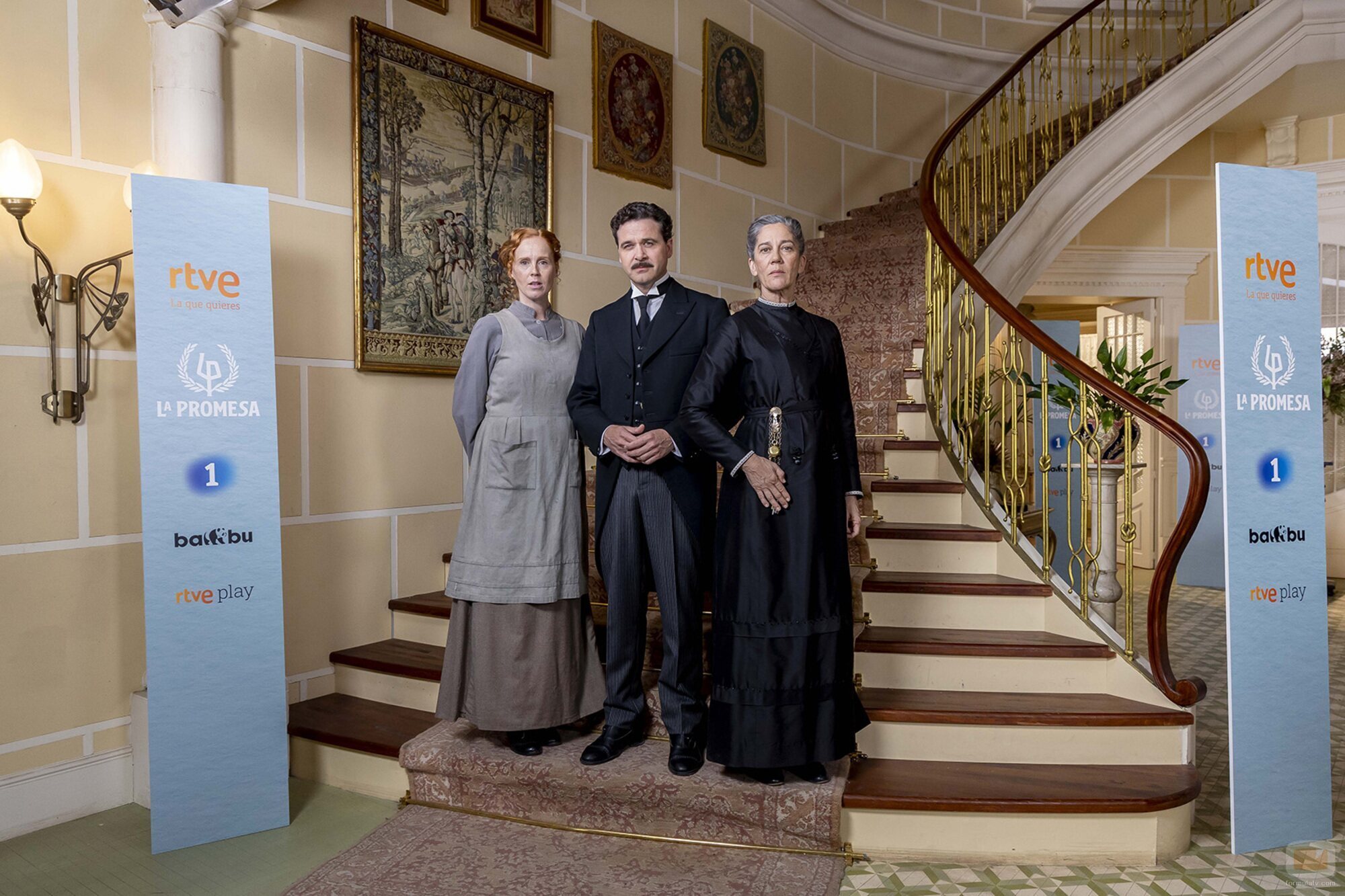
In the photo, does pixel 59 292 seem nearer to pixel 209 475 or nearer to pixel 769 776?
pixel 209 475

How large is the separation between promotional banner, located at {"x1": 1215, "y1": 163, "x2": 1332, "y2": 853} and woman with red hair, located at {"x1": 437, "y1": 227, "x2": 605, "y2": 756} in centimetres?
181

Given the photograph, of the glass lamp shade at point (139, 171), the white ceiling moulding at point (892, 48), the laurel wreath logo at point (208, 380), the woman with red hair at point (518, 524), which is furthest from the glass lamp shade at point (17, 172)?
the white ceiling moulding at point (892, 48)

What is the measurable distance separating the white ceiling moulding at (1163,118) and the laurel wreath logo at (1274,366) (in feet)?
9.61

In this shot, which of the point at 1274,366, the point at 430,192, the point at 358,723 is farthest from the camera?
the point at 430,192

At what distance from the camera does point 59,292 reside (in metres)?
2.80

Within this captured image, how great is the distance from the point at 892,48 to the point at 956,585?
16.5ft

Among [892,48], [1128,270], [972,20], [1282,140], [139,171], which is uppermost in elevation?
[972,20]

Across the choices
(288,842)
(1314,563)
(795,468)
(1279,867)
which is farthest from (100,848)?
(1314,563)

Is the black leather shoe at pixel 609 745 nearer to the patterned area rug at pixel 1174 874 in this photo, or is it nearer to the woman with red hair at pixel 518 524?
the woman with red hair at pixel 518 524

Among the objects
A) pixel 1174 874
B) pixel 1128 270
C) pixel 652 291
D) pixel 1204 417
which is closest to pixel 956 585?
pixel 1174 874

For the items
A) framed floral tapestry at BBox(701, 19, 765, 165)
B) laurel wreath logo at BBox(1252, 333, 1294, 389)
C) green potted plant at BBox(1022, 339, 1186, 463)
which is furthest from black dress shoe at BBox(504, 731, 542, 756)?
framed floral tapestry at BBox(701, 19, 765, 165)

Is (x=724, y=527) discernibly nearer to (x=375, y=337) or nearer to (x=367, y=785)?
(x=367, y=785)

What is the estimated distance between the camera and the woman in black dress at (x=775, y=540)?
2400 mm

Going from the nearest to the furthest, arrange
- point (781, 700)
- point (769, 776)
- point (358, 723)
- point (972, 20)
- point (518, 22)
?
point (781, 700) < point (769, 776) < point (358, 723) < point (518, 22) < point (972, 20)
